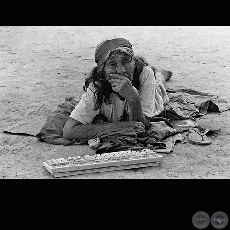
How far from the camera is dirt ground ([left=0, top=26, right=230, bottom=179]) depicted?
17.9 feet

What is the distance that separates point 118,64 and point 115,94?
31cm

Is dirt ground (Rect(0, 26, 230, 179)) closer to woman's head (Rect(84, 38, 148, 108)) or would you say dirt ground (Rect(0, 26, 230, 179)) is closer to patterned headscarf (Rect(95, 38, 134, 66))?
woman's head (Rect(84, 38, 148, 108))

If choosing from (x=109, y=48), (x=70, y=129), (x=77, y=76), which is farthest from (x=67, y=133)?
(x=77, y=76)

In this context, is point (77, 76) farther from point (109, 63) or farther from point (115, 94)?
point (109, 63)

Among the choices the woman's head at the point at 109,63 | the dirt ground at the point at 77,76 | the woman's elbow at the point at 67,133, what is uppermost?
the woman's head at the point at 109,63

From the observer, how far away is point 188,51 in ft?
33.3

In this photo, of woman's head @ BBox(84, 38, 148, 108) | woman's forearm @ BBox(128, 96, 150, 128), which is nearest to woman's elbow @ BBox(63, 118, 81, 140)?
woman's head @ BBox(84, 38, 148, 108)

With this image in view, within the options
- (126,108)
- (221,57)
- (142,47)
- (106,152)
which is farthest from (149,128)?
(142,47)

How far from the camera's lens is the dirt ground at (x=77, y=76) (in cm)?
546

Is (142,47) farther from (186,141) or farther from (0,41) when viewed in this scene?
(186,141)

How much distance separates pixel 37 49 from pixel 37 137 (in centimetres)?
450

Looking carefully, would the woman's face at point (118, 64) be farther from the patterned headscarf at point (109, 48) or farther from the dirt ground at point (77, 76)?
the dirt ground at point (77, 76)

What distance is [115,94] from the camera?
6.02 metres

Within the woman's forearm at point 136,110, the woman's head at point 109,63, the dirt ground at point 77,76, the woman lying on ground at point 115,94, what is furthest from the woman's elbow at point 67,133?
the woman's forearm at point 136,110
